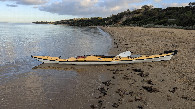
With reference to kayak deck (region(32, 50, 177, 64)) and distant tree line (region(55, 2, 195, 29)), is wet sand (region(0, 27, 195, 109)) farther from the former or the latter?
distant tree line (region(55, 2, 195, 29))

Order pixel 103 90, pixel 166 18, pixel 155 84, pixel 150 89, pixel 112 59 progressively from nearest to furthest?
1. pixel 150 89
2. pixel 103 90
3. pixel 155 84
4. pixel 112 59
5. pixel 166 18

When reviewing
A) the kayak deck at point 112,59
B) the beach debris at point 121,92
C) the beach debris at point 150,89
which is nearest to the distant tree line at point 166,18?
the kayak deck at point 112,59

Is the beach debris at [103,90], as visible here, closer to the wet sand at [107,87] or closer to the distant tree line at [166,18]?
the wet sand at [107,87]

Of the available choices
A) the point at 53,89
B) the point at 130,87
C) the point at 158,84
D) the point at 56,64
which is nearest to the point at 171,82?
the point at 158,84

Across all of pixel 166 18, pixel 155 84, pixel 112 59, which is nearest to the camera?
pixel 155 84

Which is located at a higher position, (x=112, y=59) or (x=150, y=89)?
(x=112, y=59)

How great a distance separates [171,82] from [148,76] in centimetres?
163

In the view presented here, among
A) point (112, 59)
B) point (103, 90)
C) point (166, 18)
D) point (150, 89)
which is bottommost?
point (103, 90)

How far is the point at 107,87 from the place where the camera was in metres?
9.41

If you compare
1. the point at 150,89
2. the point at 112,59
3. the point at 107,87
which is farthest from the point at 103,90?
the point at 112,59

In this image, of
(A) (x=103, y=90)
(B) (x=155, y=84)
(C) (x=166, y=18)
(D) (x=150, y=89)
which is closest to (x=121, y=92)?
(A) (x=103, y=90)

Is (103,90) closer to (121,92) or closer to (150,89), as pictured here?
(121,92)

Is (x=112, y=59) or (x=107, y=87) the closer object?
(x=107, y=87)

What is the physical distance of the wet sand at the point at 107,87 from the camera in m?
7.48
